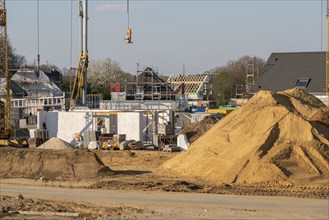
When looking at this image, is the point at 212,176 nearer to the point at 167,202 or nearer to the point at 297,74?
the point at 167,202

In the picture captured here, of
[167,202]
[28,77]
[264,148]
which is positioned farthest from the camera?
[28,77]

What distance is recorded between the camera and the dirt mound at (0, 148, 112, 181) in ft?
104

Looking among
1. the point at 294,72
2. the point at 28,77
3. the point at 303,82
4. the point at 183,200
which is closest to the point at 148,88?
the point at 28,77

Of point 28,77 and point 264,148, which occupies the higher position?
point 28,77

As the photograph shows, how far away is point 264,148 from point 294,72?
1419 inches

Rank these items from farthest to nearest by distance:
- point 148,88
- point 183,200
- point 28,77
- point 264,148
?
point 28,77 → point 148,88 → point 264,148 → point 183,200

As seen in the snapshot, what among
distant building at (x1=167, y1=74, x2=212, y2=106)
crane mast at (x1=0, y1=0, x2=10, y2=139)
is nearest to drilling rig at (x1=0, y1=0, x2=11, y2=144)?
crane mast at (x1=0, y1=0, x2=10, y2=139)

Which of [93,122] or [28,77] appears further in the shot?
[28,77]

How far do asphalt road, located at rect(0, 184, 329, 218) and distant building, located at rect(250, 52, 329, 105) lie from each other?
37693mm

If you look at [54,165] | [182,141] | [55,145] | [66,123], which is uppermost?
[66,123]

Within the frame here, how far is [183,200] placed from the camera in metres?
26.0

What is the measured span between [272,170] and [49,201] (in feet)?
32.9

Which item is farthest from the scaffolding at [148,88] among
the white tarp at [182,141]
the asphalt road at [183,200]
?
the asphalt road at [183,200]

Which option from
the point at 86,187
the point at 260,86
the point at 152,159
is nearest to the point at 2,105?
the point at 152,159
